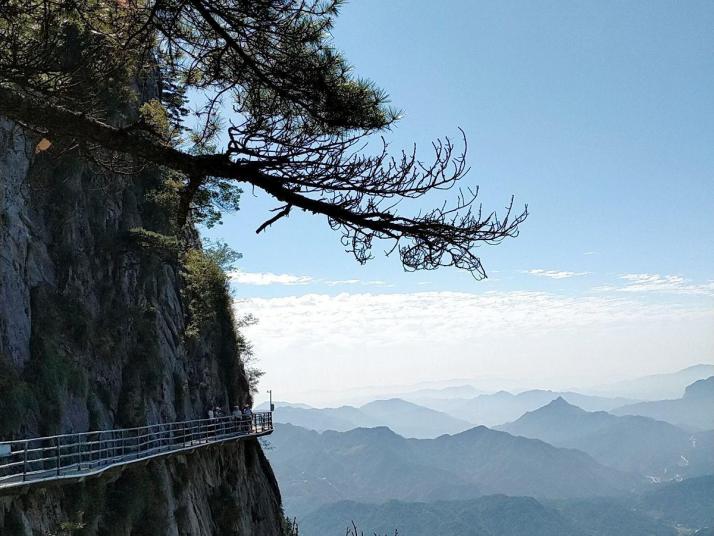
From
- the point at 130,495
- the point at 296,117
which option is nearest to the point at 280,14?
the point at 296,117

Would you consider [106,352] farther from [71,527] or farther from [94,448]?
[71,527]

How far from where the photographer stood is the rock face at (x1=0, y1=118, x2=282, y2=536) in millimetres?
23562

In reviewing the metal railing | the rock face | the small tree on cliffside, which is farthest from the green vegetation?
the small tree on cliffside

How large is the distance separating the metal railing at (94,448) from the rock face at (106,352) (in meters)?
0.65

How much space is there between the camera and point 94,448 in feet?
85.9

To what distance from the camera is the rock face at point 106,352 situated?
23.6 metres

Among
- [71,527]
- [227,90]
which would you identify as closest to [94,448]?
[71,527]

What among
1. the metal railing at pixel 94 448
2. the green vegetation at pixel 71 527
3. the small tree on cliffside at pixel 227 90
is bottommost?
the green vegetation at pixel 71 527

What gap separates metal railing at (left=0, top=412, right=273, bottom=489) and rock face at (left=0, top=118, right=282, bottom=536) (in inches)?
25.5

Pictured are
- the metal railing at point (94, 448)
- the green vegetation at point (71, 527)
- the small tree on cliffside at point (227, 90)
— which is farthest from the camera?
the green vegetation at point (71, 527)

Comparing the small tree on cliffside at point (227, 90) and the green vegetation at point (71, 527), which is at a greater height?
the small tree on cliffside at point (227, 90)

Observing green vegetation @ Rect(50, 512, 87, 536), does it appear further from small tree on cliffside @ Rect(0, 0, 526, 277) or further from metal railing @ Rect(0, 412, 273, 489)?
small tree on cliffside @ Rect(0, 0, 526, 277)

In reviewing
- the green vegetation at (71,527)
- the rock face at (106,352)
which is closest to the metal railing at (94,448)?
the rock face at (106,352)

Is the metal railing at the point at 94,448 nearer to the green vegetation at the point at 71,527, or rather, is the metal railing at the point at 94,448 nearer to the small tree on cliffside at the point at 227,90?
the green vegetation at the point at 71,527
